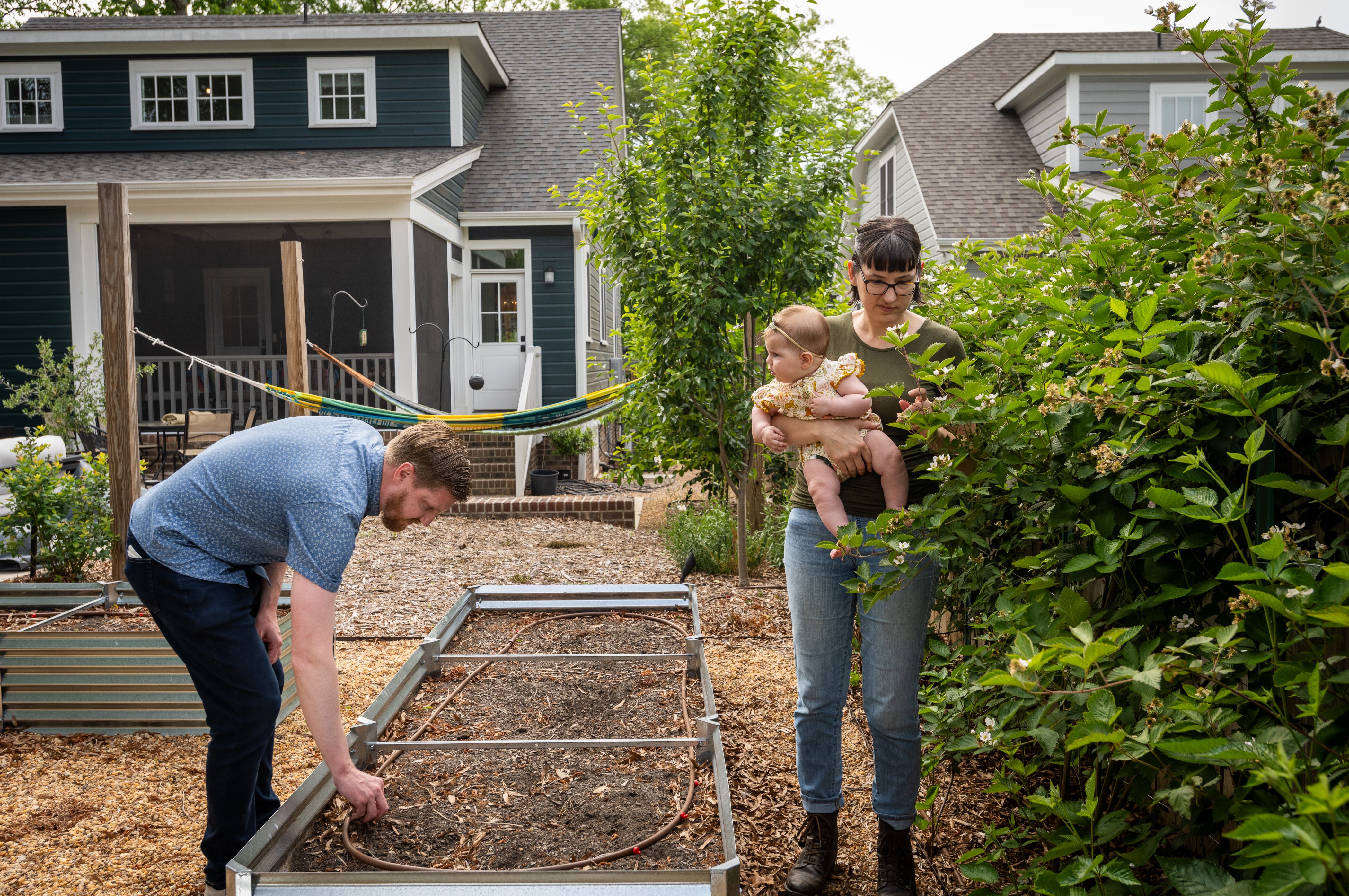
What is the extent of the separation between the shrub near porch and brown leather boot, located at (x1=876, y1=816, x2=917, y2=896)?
0.39m

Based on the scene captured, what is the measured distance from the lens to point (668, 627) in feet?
16.1

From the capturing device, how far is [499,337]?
525 inches

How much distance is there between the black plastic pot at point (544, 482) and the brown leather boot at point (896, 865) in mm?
8472

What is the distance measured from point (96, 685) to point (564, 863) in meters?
2.47

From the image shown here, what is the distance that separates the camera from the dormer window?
13.8 metres

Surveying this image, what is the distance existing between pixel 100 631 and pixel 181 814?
3.90ft

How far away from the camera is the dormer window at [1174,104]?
45.3ft

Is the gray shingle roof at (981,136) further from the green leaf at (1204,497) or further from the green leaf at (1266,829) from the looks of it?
the green leaf at (1266,829)

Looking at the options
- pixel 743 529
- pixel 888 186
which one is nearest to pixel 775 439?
pixel 743 529

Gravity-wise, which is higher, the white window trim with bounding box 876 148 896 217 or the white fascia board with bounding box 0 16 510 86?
the white fascia board with bounding box 0 16 510 86

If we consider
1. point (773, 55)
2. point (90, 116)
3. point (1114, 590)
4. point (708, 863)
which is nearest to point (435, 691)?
point (708, 863)

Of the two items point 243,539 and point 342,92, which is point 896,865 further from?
point 342,92

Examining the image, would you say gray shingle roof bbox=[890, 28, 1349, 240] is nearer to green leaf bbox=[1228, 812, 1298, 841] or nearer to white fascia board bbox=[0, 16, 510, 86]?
white fascia board bbox=[0, 16, 510, 86]

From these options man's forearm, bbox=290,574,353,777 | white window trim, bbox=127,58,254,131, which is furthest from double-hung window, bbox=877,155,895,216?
man's forearm, bbox=290,574,353,777
